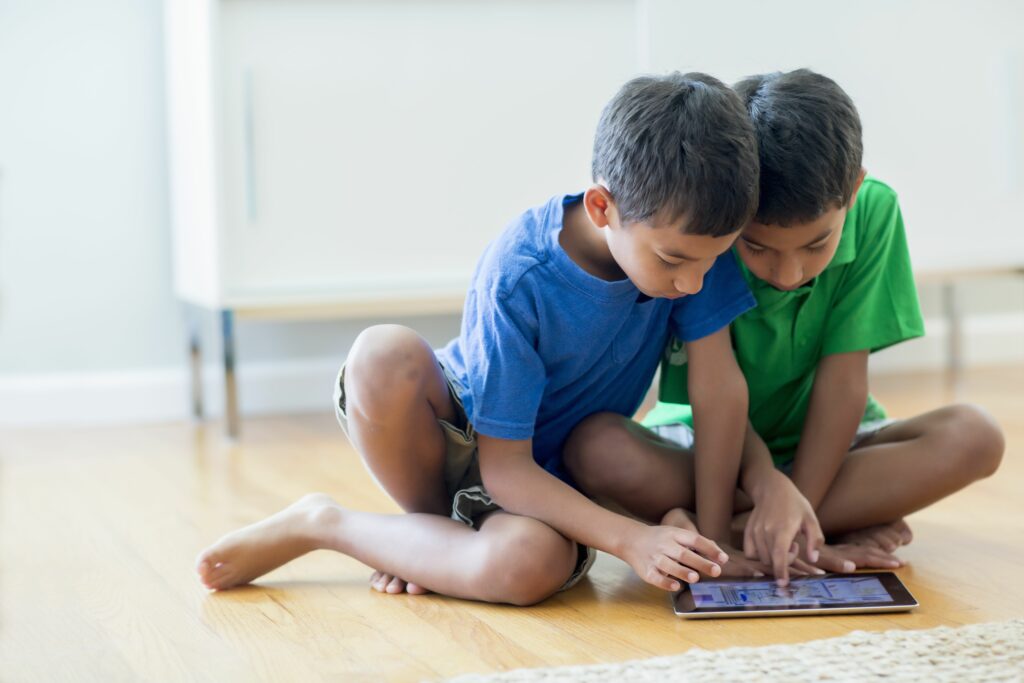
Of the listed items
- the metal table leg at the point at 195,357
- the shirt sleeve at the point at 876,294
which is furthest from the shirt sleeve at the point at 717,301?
the metal table leg at the point at 195,357

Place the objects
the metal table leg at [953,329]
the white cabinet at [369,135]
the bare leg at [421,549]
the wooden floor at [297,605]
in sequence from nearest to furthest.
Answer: the wooden floor at [297,605]
the bare leg at [421,549]
the white cabinet at [369,135]
the metal table leg at [953,329]

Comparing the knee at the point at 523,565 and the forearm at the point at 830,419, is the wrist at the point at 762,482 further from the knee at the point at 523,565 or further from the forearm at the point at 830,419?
the knee at the point at 523,565

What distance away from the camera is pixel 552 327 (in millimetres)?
1076

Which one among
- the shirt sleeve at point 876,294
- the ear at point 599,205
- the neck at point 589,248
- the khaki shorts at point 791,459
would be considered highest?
the ear at point 599,205

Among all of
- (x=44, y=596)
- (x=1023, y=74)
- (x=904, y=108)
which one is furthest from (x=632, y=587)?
(x=1023, y=74)

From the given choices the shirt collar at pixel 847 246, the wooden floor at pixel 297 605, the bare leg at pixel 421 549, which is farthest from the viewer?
the shirt collar at pixel 847 246

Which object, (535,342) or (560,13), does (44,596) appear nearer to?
(535,342)

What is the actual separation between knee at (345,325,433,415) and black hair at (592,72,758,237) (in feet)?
0.73

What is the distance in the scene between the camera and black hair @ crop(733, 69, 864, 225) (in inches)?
40.1

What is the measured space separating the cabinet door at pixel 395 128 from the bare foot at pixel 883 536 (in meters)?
0.96

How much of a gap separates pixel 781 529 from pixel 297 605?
1.41ft

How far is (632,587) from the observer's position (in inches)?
44.1

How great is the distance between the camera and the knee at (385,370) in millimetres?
1070

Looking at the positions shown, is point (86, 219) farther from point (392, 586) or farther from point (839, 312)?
point (839, 312)
